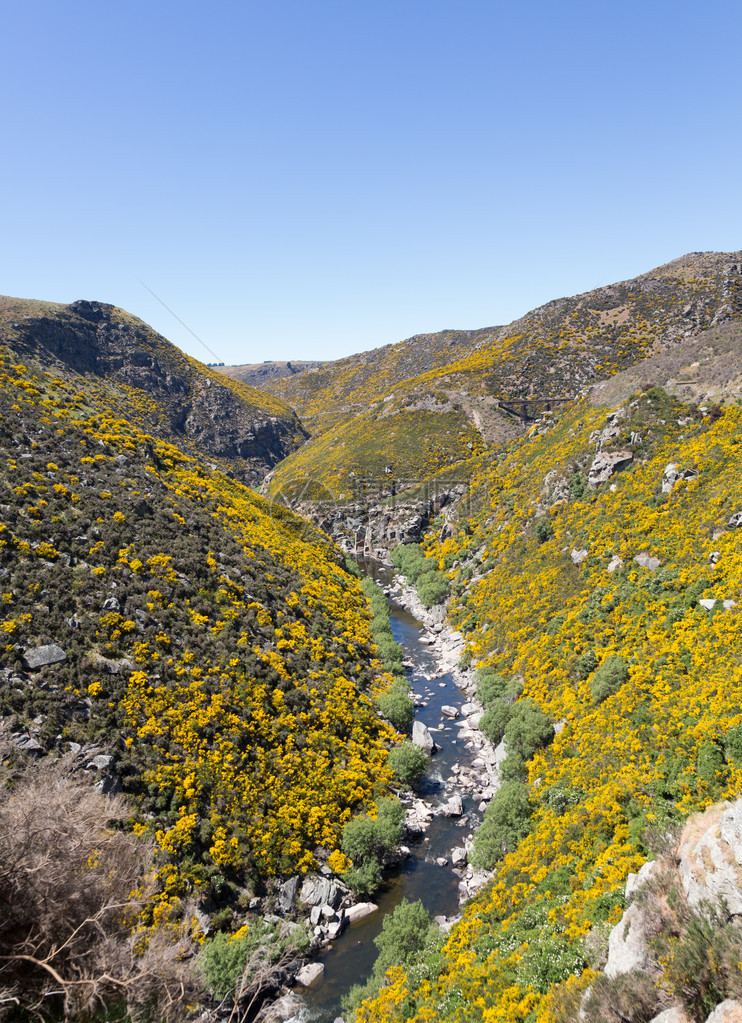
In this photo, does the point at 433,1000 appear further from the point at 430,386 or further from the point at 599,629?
the point at 430,386

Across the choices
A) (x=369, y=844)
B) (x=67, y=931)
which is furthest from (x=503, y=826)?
(x=67, y=931)

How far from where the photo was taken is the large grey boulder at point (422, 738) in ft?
110

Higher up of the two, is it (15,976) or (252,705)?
(15,976)

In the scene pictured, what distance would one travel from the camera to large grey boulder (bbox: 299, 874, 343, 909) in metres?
22.2

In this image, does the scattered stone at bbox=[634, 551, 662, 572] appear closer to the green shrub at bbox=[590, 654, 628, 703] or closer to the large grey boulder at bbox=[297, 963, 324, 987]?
the green shrub at bbox=[590, 654, 628, 703]

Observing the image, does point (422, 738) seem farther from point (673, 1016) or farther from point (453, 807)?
point (673, 1016)

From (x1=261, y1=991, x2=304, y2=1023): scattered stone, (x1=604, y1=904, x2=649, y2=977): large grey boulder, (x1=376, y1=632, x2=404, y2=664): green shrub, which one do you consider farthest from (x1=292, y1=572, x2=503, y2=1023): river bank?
(x1=604, y1=904, x2=649, y2=977): large grey boulder

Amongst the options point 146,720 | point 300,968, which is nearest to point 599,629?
point 300,968

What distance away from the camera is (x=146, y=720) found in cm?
2434

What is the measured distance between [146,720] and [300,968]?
42.1ft

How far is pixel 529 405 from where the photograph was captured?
98125mm

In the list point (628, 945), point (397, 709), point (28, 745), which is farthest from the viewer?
point (397, 709)

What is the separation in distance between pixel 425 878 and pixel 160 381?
12689cm

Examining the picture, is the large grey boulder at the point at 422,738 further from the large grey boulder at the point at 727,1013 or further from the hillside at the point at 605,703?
the large grey boulder at the point at 727,1013
